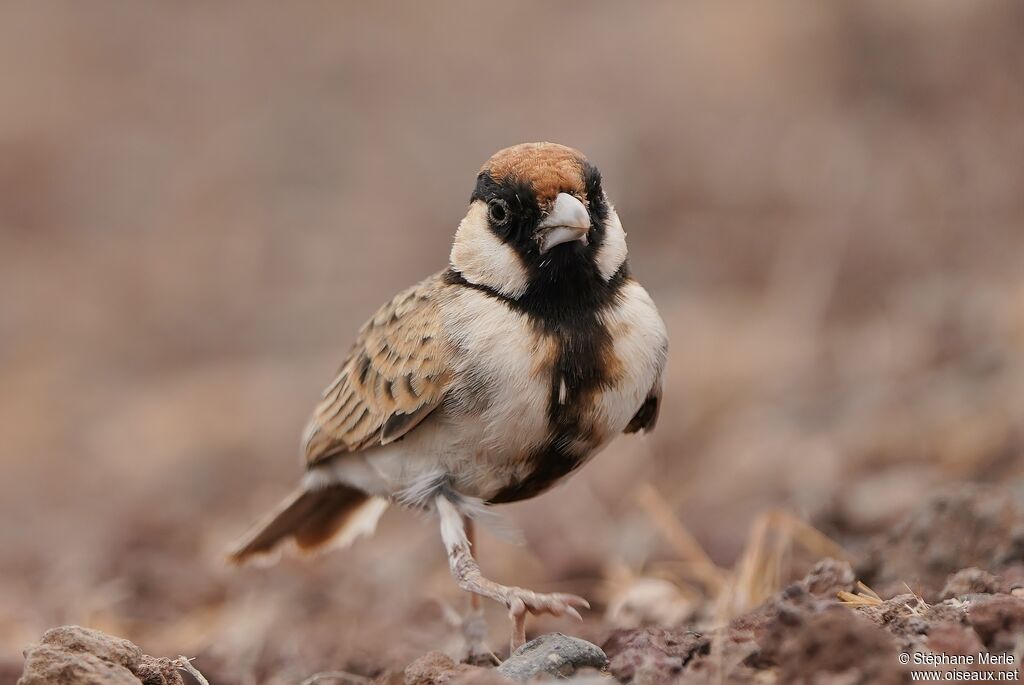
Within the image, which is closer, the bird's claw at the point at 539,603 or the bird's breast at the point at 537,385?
the bird's claw at the point at 539,603

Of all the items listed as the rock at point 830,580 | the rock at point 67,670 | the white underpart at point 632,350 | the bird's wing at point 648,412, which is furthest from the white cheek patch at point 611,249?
the rock at point 67,670

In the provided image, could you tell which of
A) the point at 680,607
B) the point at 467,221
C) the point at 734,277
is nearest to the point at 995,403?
the point at 680,607

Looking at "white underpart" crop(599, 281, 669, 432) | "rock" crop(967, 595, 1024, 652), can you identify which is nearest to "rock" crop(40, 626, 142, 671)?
"white underpart" crop(599, 281, 669, 432)

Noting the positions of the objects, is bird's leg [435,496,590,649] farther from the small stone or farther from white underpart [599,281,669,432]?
white underpart [599,281,669,432]

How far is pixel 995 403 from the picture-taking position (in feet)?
23.2

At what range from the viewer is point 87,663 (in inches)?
151

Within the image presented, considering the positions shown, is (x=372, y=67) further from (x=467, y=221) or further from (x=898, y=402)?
(x=467, y=221)

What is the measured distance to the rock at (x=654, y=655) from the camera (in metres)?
3.73

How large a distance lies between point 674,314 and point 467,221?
5.92 meters

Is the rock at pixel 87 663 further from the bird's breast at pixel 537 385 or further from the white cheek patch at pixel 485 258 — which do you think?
the white cheek patch at pixel 485 258

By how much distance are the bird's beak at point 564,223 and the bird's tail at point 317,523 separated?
6.15 feet

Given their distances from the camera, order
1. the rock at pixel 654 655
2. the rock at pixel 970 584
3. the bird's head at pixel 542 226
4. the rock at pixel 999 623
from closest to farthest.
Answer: the rock at pixel 999 623 → the rock at pixel 654 655 → the rock at pixel 970 584 → the bird's head at pixel 542 226

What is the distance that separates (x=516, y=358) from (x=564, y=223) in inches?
20.4

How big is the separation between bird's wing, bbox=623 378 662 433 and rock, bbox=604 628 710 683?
129 cm
